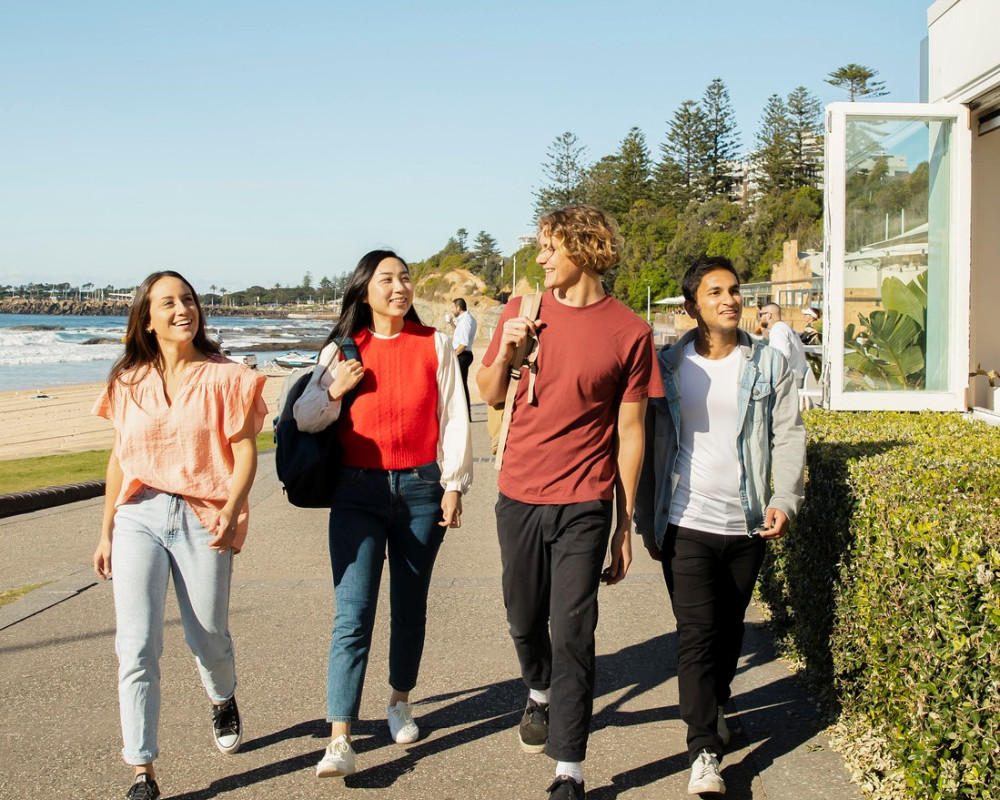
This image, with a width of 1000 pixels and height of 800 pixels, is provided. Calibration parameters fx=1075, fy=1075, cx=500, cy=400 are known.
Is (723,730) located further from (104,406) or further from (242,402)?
(104,406)

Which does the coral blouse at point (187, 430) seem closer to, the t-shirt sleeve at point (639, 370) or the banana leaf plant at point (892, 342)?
the t-shirt sleeve at point (639, 370)

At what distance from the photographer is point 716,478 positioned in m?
→ 3.81

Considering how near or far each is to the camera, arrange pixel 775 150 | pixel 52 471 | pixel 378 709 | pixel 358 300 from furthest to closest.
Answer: pixel 775 150, pixel 52 471, pixel 378 709, pixel 358 300

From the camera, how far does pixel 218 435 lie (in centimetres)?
378

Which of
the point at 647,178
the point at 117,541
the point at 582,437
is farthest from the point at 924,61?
the point at 647,178

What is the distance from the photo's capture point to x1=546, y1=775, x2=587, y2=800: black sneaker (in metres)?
3.44

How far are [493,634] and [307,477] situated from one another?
1.92 m

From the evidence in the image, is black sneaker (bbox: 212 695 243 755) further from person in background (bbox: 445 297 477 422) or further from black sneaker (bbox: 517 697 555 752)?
person in background (bbox: 445 297 477 422)

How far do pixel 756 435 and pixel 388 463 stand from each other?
52.1 inches

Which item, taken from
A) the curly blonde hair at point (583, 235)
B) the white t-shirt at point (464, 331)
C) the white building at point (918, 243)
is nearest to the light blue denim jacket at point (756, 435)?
the curly blonde hair at point (583, 235)

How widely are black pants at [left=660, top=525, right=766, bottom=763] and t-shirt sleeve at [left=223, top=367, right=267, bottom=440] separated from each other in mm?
1548

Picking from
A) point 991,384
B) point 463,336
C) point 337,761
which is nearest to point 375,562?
point 337,761

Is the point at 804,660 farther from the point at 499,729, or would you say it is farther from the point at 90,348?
the point at 90,348

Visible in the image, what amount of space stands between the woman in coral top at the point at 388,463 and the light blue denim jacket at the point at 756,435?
0.73 meters
